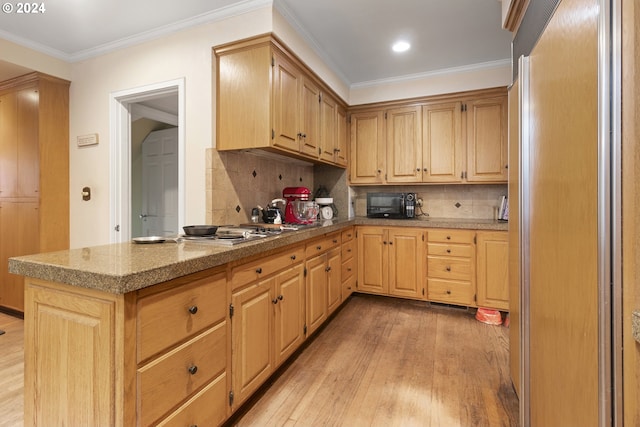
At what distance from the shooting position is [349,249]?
329cm

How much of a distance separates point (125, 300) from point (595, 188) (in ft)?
4.34

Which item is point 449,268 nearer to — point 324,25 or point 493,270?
point 493,270

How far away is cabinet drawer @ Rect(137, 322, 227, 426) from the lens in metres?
1.03

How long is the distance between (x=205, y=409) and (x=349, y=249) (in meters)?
2.19

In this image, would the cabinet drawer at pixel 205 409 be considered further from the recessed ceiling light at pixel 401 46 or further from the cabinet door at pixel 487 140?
the cabinet door at pixel 487 140

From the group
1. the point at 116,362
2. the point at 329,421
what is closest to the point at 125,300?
the point at 116,362

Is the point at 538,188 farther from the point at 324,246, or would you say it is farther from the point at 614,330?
the point at 324,246

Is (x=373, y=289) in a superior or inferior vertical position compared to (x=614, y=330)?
inferior

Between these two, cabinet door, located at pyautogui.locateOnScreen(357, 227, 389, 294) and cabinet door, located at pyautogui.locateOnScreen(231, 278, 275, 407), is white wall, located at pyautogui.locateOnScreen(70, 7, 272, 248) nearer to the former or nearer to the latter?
cabinet door, located at pyautogui.locateOnScreen(231, 278, 275, 407)

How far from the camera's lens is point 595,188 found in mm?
744

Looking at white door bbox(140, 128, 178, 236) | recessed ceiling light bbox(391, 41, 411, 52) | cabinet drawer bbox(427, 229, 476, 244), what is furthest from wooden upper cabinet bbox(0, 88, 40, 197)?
cabinet drawer bbox(427, 229, 476, 244)

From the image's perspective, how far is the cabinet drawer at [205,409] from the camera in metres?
1.16

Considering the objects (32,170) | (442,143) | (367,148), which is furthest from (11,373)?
(442,143)

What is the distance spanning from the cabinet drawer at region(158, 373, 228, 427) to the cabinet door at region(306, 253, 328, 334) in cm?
95
